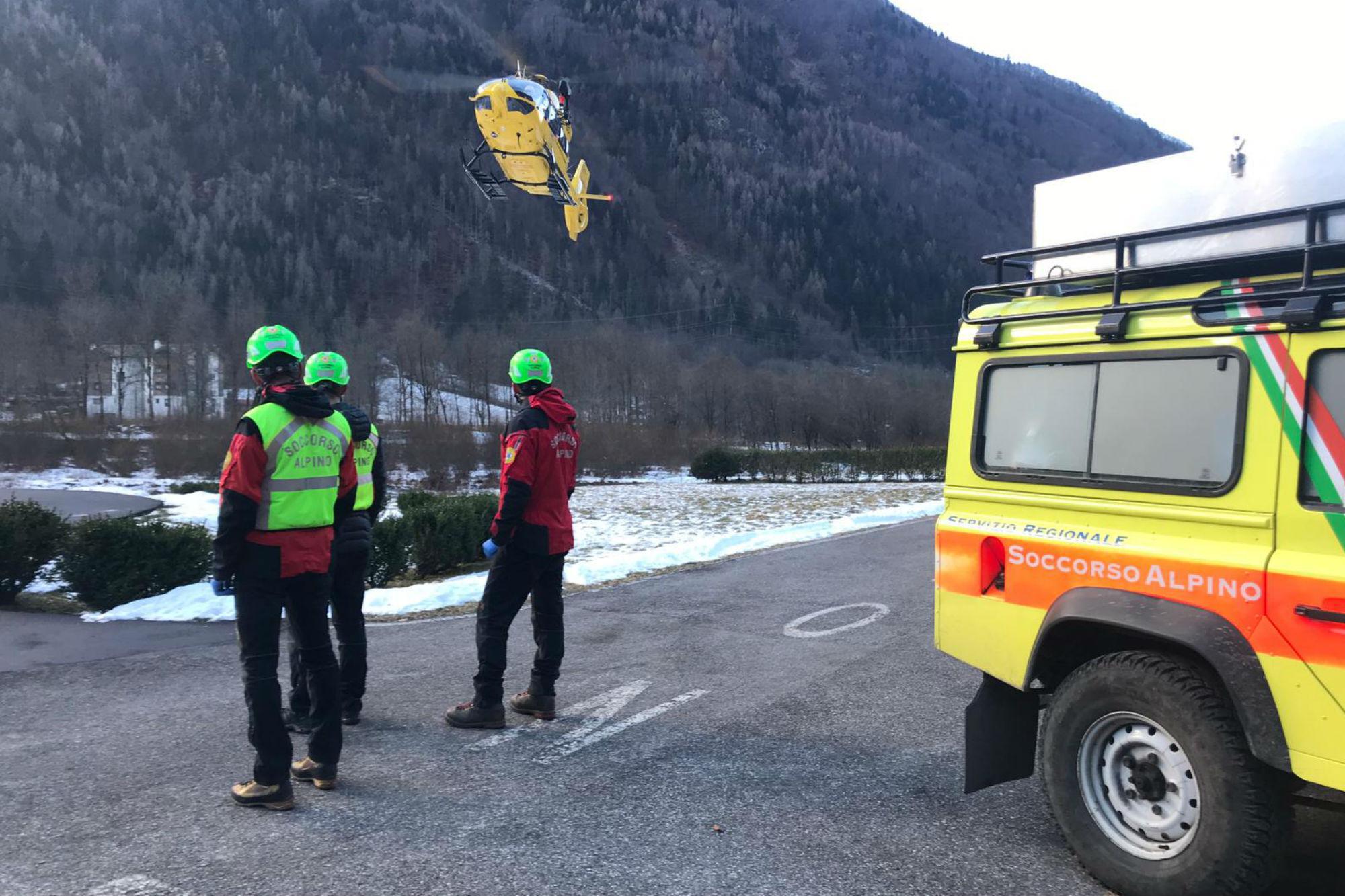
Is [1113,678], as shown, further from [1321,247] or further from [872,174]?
[872,174]

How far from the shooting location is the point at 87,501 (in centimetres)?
2423

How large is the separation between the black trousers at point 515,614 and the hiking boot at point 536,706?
0.12ft

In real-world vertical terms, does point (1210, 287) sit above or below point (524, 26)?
below

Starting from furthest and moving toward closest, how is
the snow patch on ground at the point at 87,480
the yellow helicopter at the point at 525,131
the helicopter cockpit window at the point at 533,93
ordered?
the snow patch on ground at the point at 87,480 → the yellow helicopter at the point at 525,131 → the helicopter cockpit window at the point at 533,93

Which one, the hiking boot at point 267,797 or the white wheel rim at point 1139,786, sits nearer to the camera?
the white wheel rim at point 1139,786

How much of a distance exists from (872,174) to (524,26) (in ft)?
228

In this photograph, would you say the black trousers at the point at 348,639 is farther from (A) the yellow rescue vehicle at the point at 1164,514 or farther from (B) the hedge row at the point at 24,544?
(B) the hedge row at the point at 24,544

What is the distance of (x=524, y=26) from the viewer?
166 metres

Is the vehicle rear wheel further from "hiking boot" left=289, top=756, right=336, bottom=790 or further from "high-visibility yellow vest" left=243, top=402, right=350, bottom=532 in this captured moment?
"high-visibility yellow vest" left=243, top=402, right=350, bottom=532

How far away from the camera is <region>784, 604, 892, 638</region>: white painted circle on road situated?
8.08 metres

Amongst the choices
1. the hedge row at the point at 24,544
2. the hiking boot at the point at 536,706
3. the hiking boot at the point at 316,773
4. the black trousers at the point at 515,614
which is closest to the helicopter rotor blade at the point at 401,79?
the hedge row at the point at 24,544

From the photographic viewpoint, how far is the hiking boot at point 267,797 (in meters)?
4.16

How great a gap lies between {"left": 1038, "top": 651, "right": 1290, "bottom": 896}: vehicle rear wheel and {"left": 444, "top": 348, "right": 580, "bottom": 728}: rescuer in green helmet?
2.89 metres

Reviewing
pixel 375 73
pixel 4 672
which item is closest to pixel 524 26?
pixel 375 73
